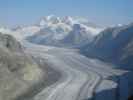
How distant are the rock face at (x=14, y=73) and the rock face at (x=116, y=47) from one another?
3148cm

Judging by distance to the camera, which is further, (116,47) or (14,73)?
(116,47)

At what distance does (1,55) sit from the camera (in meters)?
75.0

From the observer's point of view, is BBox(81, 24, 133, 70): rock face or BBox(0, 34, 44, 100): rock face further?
BBox(81, 24, 133, 70): rock face

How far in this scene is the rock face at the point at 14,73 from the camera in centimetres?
6237

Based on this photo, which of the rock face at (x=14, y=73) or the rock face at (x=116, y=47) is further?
the rock face at (x=116, y=47)

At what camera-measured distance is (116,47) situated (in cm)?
12781

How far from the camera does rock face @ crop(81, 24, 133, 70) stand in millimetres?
105181

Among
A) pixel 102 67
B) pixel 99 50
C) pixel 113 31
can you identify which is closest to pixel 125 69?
pixel 102 67

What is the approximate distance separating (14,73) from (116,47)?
6554cm

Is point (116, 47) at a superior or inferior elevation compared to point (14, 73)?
superior

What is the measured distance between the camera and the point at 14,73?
7062 centimetres

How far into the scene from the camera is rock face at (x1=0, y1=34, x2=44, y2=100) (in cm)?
6237

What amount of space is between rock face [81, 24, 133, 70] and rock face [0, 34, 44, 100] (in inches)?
1240

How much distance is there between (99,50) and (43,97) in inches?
3284
